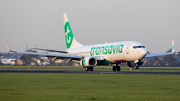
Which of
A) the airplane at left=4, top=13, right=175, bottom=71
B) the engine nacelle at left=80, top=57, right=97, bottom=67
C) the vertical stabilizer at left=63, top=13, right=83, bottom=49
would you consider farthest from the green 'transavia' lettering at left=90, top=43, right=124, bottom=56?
the vertical stabilizer at left=63, top=13, right=83, bottom=49

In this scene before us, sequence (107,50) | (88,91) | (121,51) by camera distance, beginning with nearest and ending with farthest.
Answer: (88,91)
(121,51)
(107,50)

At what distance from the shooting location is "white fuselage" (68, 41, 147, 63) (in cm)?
3938

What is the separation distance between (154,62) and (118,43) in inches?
1923

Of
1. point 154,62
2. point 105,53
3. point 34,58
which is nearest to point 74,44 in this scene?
point 105,53

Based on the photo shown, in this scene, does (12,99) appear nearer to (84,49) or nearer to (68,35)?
(84,49)

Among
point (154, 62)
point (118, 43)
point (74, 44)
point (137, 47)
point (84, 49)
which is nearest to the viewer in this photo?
point (137, 47)

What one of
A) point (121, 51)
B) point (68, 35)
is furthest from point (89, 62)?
point (68, 35)

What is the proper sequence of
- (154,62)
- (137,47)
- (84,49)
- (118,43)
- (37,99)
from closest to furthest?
1. (37,99)
2. (137,47)
3. (118,43)
4. (84,49)
5. (154,62)

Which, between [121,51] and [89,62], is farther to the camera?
[89,62]

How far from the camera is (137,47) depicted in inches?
1563

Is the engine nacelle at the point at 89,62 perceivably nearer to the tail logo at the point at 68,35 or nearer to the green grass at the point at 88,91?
the tail logo at the point at 68,35

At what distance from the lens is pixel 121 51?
134 ft

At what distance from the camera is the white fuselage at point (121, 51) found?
1550 inches

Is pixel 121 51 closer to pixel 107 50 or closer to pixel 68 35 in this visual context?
pixel 107 50
